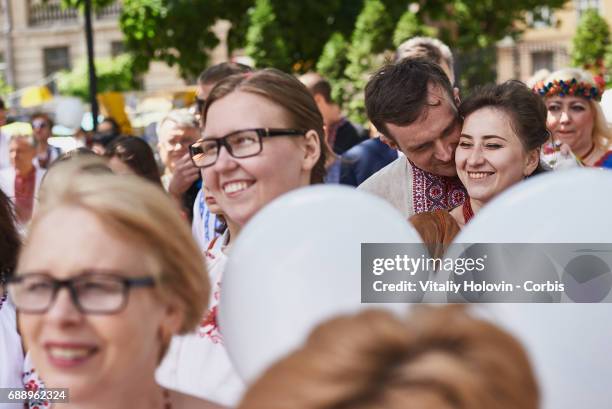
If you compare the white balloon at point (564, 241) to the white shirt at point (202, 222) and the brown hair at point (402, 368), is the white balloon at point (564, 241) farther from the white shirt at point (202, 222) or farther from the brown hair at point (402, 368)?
the white shirt at point (202, 222)

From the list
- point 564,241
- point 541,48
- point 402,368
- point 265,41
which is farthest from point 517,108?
point 541,48

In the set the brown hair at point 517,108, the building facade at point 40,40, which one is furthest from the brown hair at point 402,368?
the building facade at point 40,40

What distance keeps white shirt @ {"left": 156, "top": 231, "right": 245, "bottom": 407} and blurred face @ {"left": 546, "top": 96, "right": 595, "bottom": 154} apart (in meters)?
3.50

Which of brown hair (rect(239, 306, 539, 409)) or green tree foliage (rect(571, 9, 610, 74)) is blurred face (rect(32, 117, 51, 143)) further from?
green tree foliage (rect(571, 9, 610, 74))

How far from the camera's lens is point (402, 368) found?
3.90ft

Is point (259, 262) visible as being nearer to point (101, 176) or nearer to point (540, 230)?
point (101, 176)

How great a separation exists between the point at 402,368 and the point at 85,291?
2.54 feet

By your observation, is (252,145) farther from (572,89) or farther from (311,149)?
(572,89)

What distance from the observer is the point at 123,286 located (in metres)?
1.81

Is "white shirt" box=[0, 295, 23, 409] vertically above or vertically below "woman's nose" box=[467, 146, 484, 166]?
below

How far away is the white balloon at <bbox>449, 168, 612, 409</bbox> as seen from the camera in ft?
6.07

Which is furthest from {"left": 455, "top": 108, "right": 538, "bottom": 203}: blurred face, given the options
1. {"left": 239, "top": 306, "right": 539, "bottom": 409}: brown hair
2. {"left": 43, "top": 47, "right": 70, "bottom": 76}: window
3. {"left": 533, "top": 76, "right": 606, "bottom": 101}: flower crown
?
{"left": 43, "top": 47, "right": 70, "bottom": 76}: window

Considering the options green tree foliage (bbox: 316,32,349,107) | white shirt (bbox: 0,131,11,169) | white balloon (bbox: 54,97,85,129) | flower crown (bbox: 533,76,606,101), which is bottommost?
flower crown (bbox: 533,76,606,101)

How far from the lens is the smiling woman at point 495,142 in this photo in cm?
291
